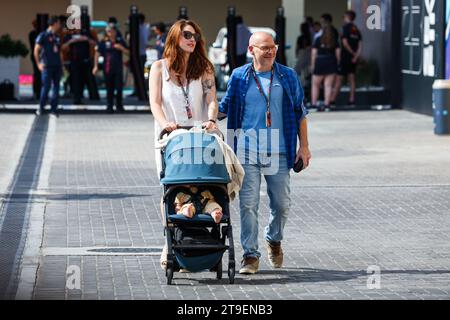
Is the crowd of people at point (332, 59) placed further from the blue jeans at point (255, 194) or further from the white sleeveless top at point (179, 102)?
the white sleeveless top at point (179, 102)

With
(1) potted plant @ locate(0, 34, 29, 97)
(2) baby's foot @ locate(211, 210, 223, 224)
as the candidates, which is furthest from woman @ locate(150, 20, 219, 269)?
(1) potted plant @ locate(0, 34, 29, 97)

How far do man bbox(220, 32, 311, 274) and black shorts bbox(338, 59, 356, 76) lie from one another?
18870 millimetres

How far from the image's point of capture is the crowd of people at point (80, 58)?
27000 millimetres

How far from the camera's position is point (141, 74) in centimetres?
3133

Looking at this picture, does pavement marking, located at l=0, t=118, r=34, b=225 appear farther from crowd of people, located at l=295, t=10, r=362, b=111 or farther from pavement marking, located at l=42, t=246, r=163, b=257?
crowd of people, located at l=295, t=10, r=362, b=111

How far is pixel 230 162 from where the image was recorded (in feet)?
31.8

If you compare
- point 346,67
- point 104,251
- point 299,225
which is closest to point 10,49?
point 346,67

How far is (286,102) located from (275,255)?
1.13 meters

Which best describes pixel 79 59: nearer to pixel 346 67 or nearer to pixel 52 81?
pixel 52 81

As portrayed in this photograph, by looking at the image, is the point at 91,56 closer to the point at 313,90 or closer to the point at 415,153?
the point at 313,90

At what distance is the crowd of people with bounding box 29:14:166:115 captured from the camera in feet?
88.6

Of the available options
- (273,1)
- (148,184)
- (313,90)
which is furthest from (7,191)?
(273,1)

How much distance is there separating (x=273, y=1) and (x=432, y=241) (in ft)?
108

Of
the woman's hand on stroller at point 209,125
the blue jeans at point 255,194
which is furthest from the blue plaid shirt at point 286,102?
the woman's hand on stroller at point 209,125
